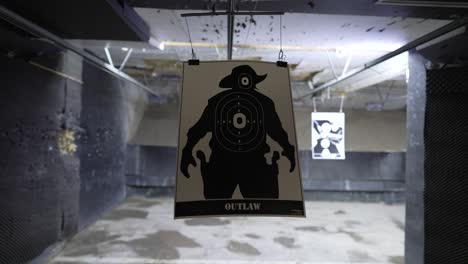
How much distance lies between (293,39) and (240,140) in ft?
5.96

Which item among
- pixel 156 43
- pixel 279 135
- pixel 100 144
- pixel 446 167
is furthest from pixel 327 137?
pixel 279 135

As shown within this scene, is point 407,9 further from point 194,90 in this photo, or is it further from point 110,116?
point 110,116

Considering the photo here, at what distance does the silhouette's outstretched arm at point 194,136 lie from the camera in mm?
1551

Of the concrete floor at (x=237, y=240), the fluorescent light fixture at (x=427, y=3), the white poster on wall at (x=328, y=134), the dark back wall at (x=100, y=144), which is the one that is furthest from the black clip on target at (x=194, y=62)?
the white poster on wall at (x=328, y=134)

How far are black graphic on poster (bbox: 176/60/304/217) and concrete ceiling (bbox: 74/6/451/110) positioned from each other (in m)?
1.09

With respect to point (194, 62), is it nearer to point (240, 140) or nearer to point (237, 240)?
point (240, 140)

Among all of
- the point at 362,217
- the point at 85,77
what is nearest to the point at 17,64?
the point at 85,77

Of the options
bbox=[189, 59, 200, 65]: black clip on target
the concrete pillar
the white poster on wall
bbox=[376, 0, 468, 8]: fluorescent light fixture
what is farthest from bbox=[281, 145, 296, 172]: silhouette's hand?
the white poster on wall

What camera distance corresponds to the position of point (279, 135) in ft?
5.34

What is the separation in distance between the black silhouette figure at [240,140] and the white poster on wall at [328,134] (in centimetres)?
344

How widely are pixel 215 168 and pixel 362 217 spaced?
4196 mm

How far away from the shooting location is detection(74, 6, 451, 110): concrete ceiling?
8.23ft

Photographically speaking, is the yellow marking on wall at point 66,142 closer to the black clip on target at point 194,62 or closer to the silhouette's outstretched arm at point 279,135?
the black clip on target at point 194,62

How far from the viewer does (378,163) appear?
629 cm
